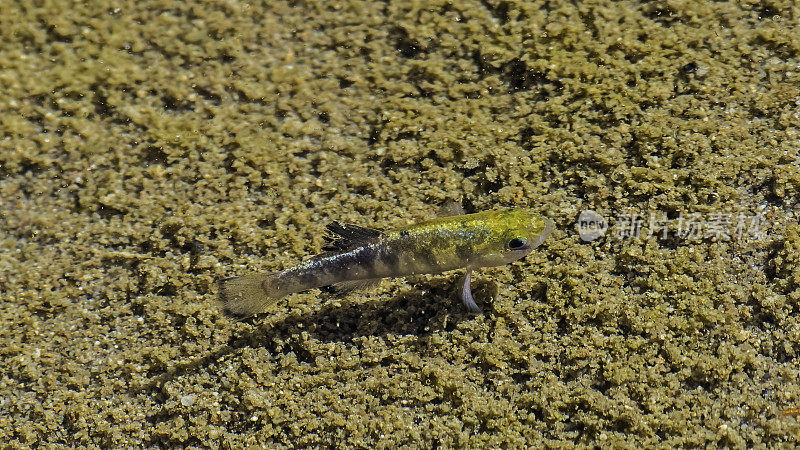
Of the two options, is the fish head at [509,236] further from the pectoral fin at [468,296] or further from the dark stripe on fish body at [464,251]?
the pectoral fin at [468,296]

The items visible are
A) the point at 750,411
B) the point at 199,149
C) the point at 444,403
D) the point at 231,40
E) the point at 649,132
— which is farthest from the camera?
the point at 231,40

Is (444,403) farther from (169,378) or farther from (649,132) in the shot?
(649,132)

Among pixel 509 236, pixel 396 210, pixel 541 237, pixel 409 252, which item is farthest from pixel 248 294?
pixel 541 237

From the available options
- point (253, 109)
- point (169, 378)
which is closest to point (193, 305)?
point (169, 378)

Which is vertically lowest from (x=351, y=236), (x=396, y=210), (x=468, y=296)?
(x=468, y=296)

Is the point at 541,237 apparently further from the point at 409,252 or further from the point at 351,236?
the point at 351,236

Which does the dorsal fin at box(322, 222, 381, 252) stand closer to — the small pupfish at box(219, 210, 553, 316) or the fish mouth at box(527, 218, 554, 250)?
the small pupfish at box(219, 210, 553, 316)

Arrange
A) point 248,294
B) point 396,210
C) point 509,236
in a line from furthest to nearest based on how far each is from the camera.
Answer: point 396,210
point 248,294
point 509,236
